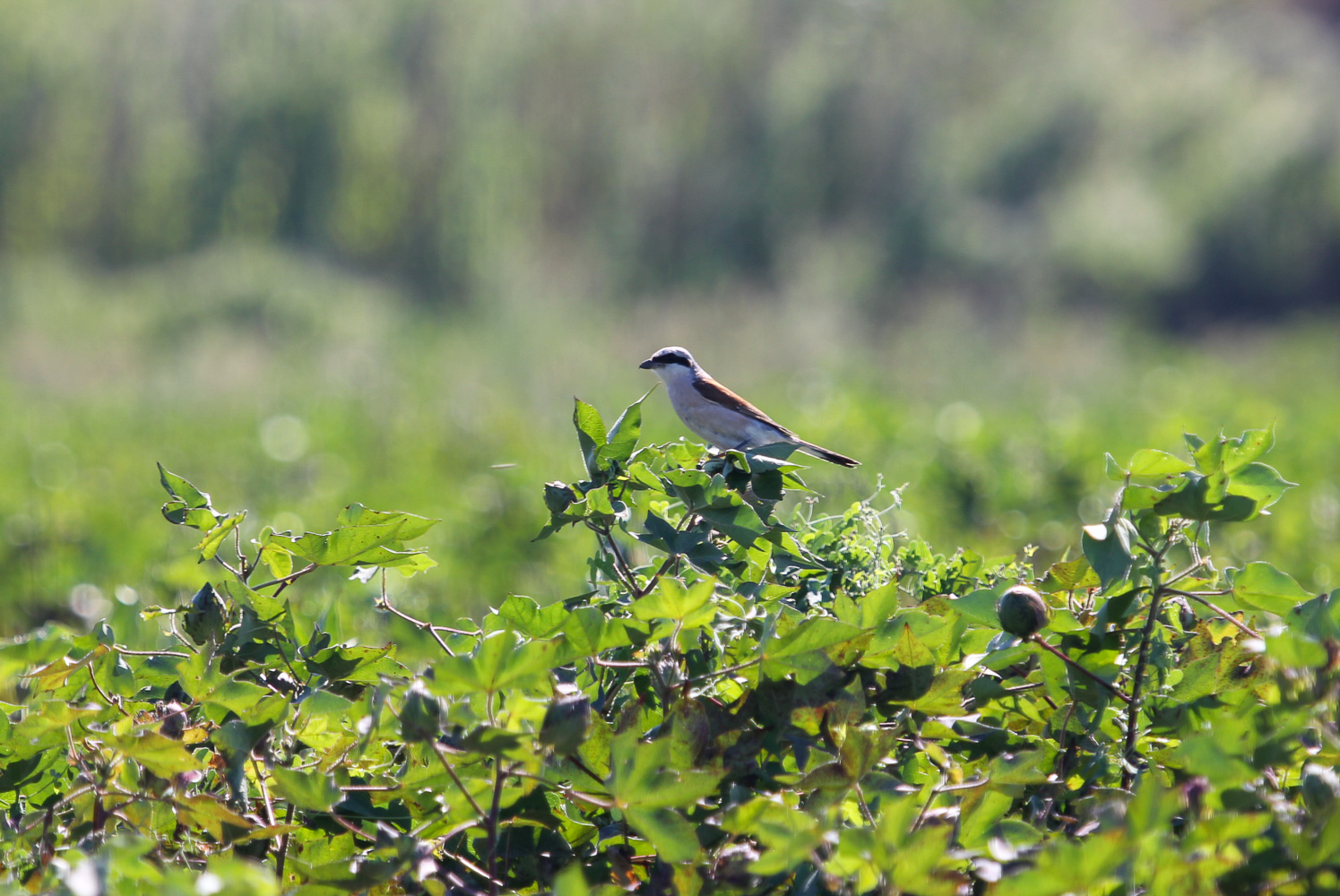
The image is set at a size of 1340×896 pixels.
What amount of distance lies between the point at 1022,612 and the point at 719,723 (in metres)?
0.41

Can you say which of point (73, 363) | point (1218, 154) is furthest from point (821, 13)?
point (73, 363)

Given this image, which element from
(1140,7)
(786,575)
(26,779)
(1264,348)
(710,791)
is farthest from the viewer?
(1140,7)

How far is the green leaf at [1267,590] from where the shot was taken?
154 cm

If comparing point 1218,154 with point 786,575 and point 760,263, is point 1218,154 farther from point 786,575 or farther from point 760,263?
point 786,575

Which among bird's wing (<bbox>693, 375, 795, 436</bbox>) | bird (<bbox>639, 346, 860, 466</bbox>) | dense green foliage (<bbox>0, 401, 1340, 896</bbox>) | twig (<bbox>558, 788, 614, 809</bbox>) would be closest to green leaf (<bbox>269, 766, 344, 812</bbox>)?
dense green foliage (<bbox>0, 401, 1340, 896</bbox>)

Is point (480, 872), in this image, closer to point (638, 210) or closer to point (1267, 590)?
point (1267, 590)

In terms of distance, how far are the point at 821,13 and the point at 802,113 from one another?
470 cm

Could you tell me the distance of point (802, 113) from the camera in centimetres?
3378

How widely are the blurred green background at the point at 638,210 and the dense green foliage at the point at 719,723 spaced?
46.0 ft

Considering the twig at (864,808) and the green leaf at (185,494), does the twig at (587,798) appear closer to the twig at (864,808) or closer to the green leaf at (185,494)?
the twig at (864,808)

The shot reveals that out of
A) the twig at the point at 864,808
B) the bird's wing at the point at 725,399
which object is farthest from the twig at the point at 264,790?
the bird's wing at the point at 725,399

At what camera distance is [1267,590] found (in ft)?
5.07

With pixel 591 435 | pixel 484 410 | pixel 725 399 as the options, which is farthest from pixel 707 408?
pixel 484 410

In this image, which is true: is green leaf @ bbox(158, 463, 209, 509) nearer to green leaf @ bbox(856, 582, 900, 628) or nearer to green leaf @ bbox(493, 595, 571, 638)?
green leaf @ bbox(493, 595, 571, 638)
